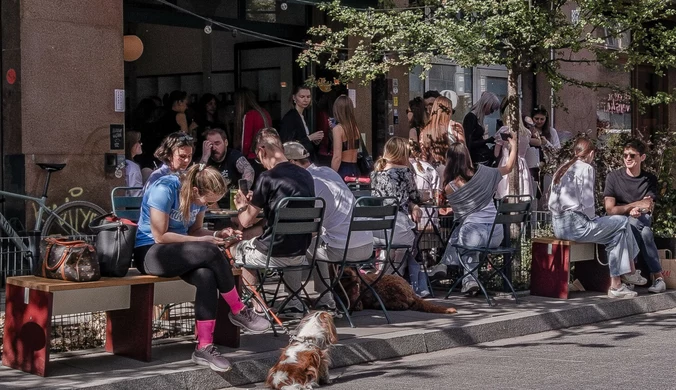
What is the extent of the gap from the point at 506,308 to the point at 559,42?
3.07 meters

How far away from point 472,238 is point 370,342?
2.82m

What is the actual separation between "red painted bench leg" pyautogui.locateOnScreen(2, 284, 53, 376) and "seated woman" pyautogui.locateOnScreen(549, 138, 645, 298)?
19.4 ft

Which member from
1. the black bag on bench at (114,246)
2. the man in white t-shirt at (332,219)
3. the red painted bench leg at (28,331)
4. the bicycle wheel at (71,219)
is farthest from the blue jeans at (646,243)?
the red painted bench leg at (28,331)

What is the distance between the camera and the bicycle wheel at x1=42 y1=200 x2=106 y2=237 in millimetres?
11961

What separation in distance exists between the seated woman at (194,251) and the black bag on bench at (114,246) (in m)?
0.21

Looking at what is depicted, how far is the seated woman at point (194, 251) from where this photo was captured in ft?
26.0

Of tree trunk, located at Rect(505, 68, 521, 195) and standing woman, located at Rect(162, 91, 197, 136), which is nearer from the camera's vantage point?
tree trunk, located at Rect(505, 68, 521, 195)

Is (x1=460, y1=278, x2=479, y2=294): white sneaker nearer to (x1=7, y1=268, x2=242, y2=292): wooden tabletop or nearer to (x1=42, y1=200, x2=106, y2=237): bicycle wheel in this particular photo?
(x1=42, y1=200, x2=106, y2=237): bicycle wheel

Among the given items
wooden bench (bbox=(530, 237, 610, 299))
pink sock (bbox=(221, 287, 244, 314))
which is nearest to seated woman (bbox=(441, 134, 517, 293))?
wooden bench (bbox=(530, 237, 610, 299))

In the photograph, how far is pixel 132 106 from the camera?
50.0 ft

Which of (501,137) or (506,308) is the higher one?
(501,137)

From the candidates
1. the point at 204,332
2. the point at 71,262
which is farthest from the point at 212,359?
the point at 71,262

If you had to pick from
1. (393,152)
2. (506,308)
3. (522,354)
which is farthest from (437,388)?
(393,152)

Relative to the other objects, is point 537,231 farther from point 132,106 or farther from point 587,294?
point 132,106
